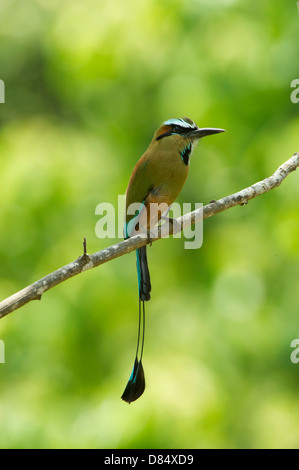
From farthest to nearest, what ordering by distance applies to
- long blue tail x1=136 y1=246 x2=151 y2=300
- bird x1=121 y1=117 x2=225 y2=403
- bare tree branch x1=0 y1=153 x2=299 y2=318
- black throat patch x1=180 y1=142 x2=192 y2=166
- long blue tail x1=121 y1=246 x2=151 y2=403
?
black throat patch x1=180 y1=142 x2=192 y2=166
bird x1=121 y1=117 x2=225 y2=403
long blue tail x1=136 y1=246 x2=151 y2=300
long blue tail x1=121 y1=246 x2=151 y2=403
bare tree branch x1=0 y1=153 x2=299 y2=318

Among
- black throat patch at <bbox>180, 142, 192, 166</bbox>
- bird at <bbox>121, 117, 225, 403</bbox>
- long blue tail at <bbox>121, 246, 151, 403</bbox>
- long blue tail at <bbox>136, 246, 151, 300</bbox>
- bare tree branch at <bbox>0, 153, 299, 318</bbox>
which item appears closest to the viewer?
bare tree branch at <bbox>0, 153, 299, 318</bbox>

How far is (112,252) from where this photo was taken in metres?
1.91

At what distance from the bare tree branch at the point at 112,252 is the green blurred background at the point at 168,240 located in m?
0.86

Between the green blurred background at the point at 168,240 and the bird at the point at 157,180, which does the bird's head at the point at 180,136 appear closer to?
the bird at the point at 157,180

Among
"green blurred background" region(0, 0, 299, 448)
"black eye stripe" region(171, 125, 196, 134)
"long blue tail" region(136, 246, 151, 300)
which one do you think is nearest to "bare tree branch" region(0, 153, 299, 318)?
"long blue tail" region(136, 246, 151, 300)

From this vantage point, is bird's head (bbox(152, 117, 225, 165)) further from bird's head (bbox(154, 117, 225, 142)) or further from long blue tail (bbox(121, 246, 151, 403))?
long blue tail (bbox(121, 246, 151, 403))

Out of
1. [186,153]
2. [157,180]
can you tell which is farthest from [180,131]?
[157,180]

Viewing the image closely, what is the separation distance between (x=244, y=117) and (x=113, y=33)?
2.75 ft

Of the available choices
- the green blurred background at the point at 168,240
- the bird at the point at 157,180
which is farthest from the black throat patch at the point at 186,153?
the green blurred background at the point at 168,240

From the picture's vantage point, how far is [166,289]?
341 centimetres

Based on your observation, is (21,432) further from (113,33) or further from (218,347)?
(113,33)

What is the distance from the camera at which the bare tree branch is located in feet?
5.58

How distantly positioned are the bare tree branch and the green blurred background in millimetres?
863
